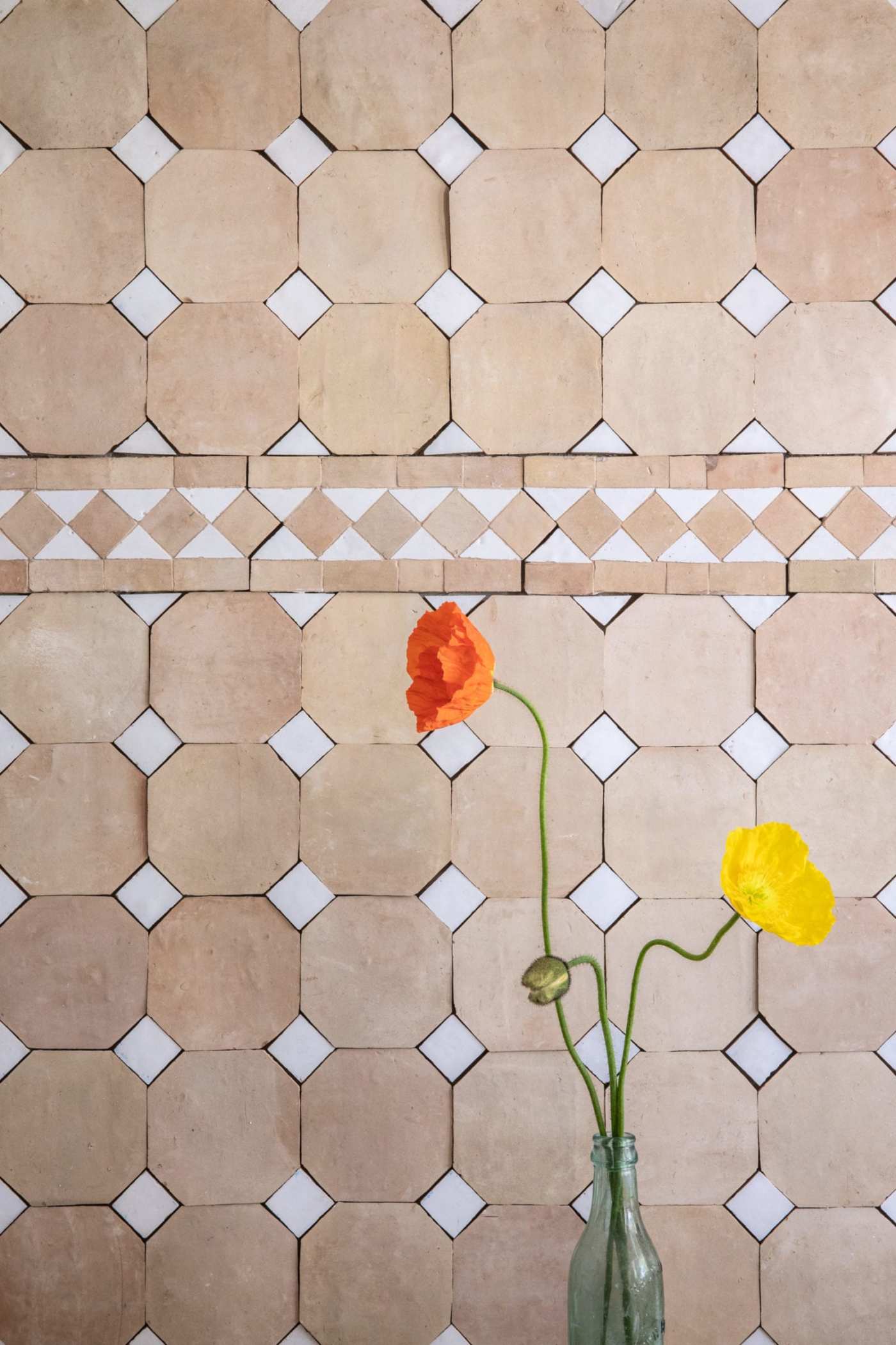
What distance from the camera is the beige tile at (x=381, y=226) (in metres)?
0.99

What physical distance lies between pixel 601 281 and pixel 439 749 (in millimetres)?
488

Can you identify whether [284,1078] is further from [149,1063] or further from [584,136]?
[584,136]

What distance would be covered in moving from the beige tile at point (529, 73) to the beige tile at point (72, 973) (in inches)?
33.6

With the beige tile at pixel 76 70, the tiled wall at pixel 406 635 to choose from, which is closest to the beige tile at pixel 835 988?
the tiled wall at pixel 406 635

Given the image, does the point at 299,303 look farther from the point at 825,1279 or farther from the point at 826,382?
the point at 825,1279

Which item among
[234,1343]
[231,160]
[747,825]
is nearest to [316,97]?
[231,160]

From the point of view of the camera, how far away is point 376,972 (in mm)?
965

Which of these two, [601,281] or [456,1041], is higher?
[601,281]

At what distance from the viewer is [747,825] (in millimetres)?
972

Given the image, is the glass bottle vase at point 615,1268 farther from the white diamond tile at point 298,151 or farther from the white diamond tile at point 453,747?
the white diamond tile at point 298,151

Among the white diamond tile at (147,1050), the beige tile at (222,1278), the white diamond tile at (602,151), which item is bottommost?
the beige tile at (222,1278)

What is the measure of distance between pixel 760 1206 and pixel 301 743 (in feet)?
2.03

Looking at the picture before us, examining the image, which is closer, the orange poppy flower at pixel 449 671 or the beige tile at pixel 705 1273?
the orange poppy flower at pixel 449 671

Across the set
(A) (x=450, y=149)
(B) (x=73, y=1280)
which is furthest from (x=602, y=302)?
(B) (x=73, y=1280)
